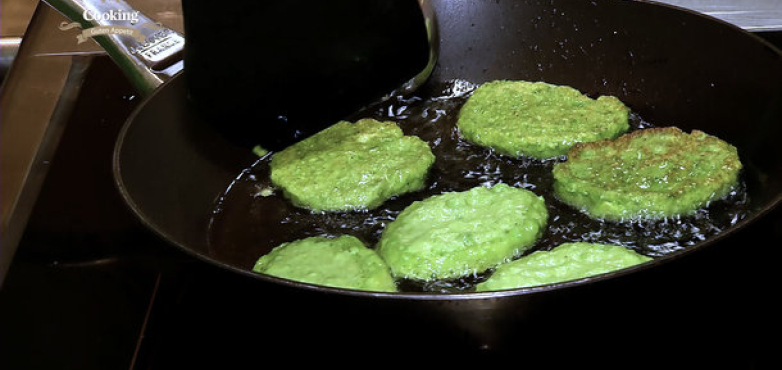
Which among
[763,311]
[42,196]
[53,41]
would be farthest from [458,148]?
[53,41]

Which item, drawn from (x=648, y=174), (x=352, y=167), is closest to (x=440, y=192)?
(x=352, y=167)

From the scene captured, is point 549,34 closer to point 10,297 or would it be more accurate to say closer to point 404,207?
point 404,207

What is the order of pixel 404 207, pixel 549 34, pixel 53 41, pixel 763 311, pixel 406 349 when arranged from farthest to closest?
pixel 53 41 → pixel 549 34 → pixel 404 207 → pixel 763 311 → pixel 406 349

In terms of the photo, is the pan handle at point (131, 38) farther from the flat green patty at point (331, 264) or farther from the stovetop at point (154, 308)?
the flat green patty at point (331, 264)

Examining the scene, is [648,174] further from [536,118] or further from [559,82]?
[559,82]

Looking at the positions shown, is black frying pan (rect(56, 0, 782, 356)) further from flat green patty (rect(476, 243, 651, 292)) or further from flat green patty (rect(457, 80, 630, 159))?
flat green patty (rect(476, 243, 651, 292))

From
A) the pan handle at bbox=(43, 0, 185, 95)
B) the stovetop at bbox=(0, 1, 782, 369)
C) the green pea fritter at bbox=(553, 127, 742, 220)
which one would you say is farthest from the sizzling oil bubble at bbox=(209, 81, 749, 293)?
the pan handle at bbox=(43, 0, 185, 95)

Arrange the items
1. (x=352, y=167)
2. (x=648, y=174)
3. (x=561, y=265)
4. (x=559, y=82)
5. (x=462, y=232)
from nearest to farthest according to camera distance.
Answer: (x=561, y=265) → (x=462, y=232) → (x=648, y=174) → (x=352, y=167) → (x=559, y=82)
